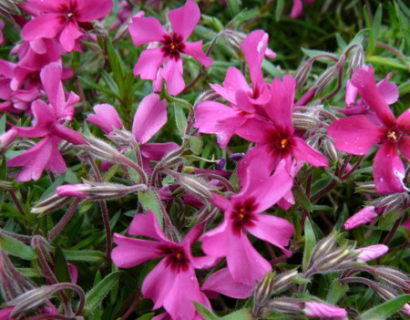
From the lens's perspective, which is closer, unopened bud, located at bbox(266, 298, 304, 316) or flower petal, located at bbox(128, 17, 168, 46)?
unopened bud, located at bbox(266, 298, 304, 316)

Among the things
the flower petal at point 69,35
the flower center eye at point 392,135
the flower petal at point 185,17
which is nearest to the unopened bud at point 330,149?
the flower center eye at point 392,135

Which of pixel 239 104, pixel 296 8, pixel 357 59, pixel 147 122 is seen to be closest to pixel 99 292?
pixel 147 122

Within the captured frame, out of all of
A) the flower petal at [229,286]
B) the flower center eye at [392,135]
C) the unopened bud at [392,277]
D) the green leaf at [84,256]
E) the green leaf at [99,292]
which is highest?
the flower center eye at [392,135]

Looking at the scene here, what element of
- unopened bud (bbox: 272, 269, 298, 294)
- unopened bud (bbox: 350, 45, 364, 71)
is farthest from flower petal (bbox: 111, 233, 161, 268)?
unopened bud (bbox: 350, 45, 364, 71)

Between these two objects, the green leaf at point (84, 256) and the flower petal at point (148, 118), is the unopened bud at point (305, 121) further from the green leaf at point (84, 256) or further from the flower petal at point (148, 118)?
the green leaf at point (84, 256)

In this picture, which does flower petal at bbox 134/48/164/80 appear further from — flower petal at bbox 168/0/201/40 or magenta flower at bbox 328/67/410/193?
magenta flower at bbox 328/67/410/193
